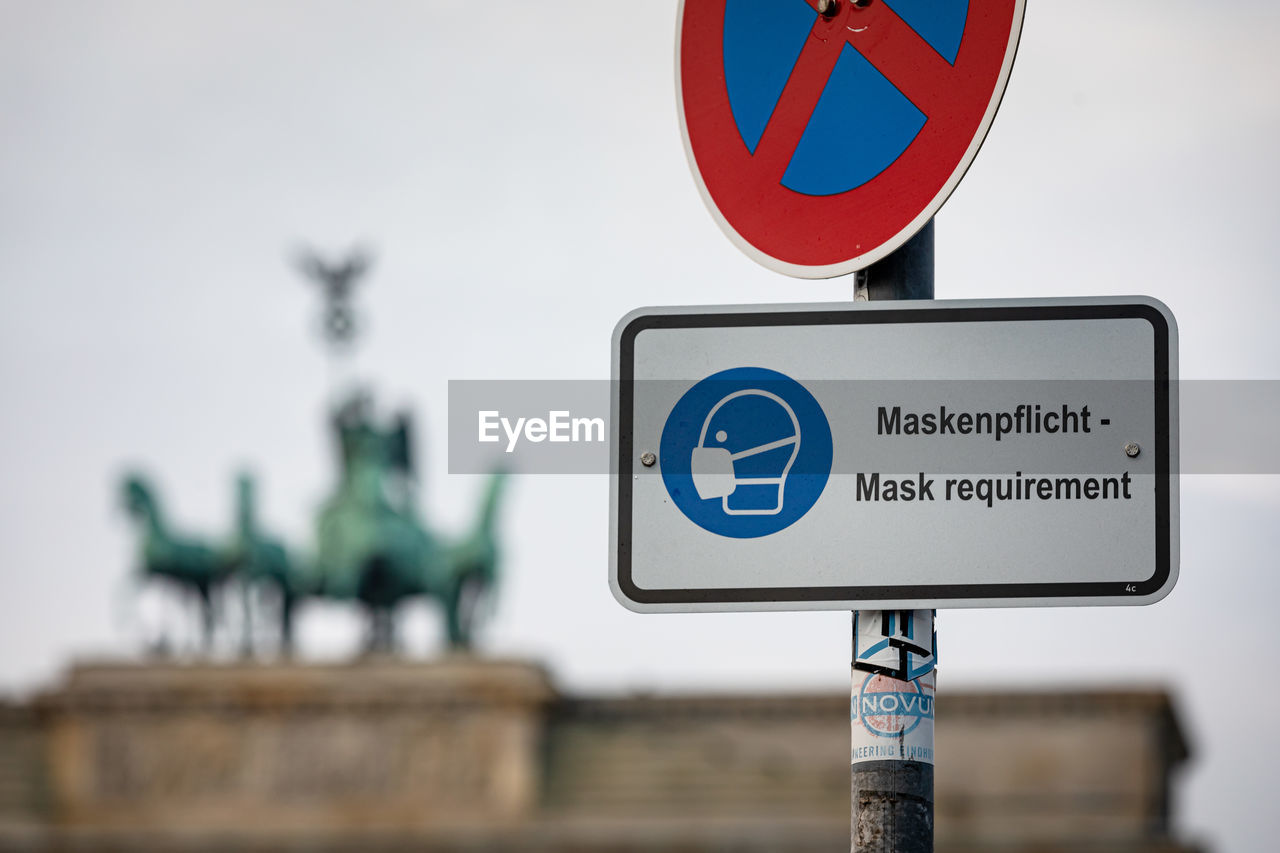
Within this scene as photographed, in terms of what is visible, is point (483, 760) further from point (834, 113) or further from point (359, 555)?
point (834, 113)

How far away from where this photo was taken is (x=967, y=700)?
36.9m

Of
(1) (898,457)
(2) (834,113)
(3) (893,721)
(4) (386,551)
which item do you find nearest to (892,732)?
(3) (893,721)

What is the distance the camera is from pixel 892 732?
2.40 m

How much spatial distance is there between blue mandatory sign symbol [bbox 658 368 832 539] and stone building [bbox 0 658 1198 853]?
33.9m

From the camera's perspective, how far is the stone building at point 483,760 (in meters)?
36.4

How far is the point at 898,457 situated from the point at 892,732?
0.29 meters

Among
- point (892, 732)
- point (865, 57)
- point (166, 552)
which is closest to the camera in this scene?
point (892, 732)

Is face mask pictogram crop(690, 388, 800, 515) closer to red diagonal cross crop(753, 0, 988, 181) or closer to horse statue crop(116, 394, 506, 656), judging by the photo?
red diagonal cross crop(753, 0, 988, 181)

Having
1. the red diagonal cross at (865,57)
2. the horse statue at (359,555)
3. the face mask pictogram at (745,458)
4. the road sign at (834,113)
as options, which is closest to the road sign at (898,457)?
the face mask pictogram at (745,458)

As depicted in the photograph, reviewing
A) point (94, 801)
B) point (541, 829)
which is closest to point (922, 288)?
point (541, 829)

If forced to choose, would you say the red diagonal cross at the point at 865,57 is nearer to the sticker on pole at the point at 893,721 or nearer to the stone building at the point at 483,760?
the sticker on pole at the point at 893,721

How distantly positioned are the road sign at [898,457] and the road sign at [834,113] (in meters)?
0.13

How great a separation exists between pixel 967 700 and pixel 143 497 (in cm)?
1349

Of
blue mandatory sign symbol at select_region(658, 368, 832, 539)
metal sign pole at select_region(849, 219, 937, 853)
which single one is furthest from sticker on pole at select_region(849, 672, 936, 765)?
blue mandatory sign symbol at select_region(658, 368, 832, 539)
